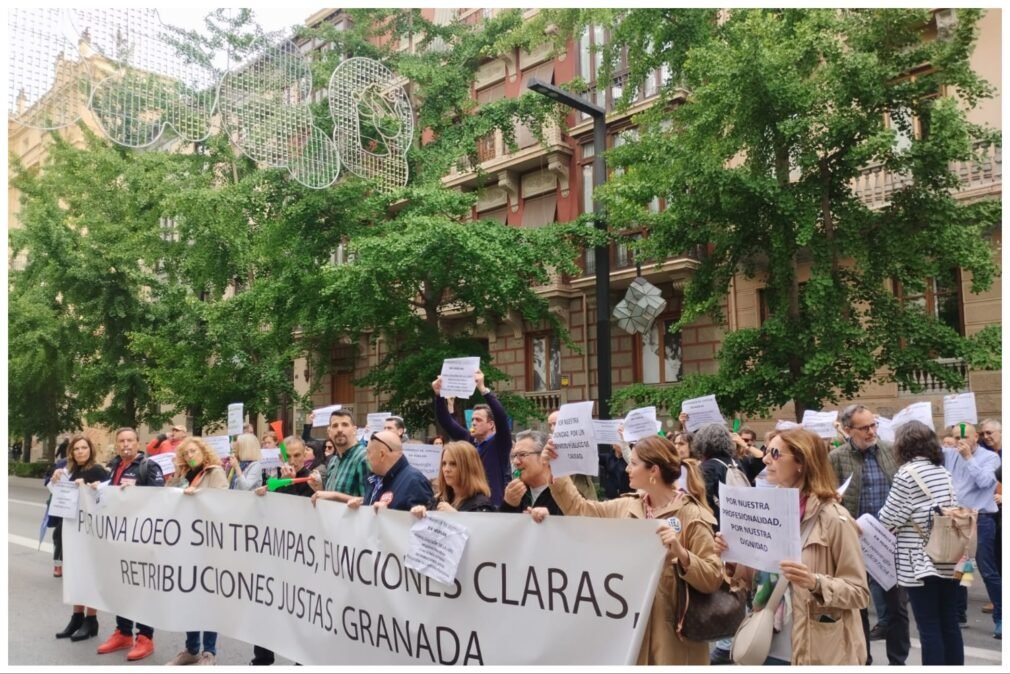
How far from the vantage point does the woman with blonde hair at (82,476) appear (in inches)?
276

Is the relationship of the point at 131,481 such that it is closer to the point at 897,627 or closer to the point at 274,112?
the point at 274,112

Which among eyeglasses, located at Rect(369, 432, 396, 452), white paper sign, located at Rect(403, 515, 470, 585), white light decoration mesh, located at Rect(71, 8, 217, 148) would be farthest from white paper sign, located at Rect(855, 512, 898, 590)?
white light decoration mesh, located at Rect(71, 8, 217, 148)

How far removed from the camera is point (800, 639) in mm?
3502

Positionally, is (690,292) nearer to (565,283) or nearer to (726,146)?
Answer: (726,146)

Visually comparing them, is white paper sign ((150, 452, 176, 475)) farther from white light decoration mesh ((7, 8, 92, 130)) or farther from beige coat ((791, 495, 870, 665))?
beige coat ((791, 495, 870, 665))

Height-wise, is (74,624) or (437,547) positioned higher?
(437,547)

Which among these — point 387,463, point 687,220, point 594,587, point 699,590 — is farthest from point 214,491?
point 687,220

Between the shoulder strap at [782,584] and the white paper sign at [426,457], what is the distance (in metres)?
3.80

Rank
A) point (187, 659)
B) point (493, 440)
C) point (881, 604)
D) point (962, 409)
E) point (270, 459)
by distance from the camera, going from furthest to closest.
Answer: point (270, 459), point (962, 409), point (493, 440), point (187, 659), point (881, 604)

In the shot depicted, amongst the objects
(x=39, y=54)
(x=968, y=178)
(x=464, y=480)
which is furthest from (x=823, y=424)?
(x=968, y=178)

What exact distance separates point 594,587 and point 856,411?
129 inches

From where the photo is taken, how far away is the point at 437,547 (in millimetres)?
4332

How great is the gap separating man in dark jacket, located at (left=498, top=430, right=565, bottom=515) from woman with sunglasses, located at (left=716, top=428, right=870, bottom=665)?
1.10m

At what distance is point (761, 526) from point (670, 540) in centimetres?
37
